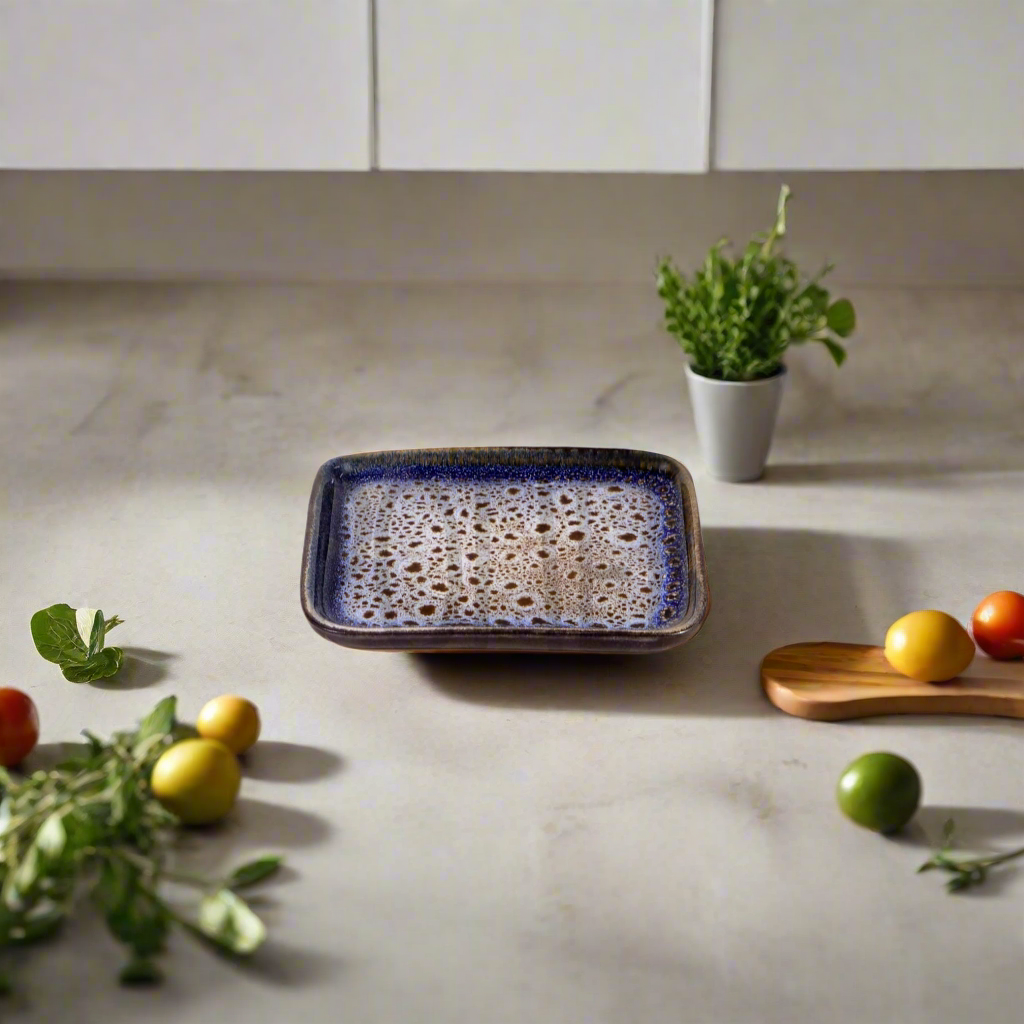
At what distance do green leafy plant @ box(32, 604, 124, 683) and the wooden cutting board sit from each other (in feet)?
1.75

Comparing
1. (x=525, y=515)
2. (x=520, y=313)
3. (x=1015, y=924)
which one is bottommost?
(x=1015, y=924)

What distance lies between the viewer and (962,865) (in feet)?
2.76

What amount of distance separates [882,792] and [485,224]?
47.6 inches

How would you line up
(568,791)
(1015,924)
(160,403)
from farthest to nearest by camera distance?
(160,403) → (568,791) → (1015,924)

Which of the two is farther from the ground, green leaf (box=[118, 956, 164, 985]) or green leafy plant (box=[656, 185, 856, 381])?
green leafy plant (box=[656, 185, 856, 381])

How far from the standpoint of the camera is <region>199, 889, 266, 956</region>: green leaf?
2.50 feet

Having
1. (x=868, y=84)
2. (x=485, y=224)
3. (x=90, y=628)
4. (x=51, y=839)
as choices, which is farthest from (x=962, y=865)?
(x=485, y=224)

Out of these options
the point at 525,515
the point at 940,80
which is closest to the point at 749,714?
the point at 525,515

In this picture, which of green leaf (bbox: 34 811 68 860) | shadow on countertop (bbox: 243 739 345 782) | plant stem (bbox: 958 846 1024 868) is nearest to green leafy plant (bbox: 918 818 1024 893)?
plant stem (bbox: 958 846 1024 868)

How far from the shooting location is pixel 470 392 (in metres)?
A: 1.59

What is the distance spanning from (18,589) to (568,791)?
0.57 m

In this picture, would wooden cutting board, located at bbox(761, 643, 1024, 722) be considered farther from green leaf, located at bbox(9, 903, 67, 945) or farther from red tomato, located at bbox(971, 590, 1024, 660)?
green leaf, located at bbox(9, 903, 67, 945)

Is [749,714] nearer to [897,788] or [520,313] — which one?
[897,788]

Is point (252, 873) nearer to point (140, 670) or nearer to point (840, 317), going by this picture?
point (140, 670)
